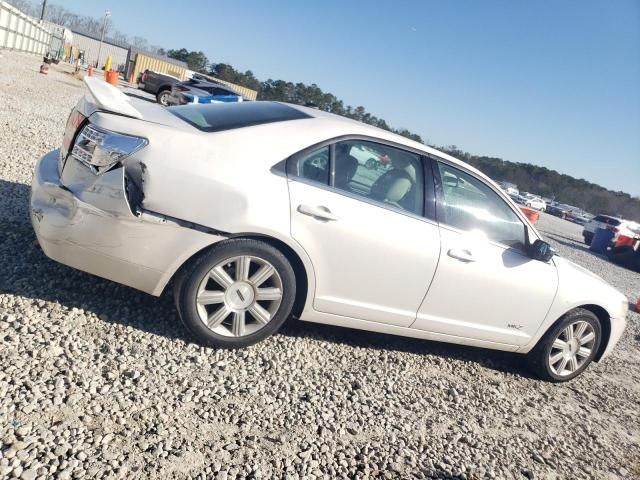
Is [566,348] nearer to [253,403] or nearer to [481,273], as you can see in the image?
[481,273]

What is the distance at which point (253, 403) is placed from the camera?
3041 millimetres

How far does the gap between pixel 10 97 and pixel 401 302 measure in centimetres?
1204

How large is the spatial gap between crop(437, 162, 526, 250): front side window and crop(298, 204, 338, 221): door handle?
93 cm

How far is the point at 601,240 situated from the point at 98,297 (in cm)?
2267

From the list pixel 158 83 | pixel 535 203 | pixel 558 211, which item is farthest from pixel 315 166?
pixel 558 211

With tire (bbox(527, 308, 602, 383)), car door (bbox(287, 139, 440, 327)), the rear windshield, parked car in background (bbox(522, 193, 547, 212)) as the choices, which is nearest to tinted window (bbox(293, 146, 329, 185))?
car door (bbox(287, 139, 440, 327))

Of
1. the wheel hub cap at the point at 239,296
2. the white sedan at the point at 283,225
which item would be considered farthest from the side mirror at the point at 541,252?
the wheel hub cap at the point at 239,296

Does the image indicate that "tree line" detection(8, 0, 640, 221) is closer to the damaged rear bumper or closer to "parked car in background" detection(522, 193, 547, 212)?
"parked car in background" detection(522, 193, 547, 212)

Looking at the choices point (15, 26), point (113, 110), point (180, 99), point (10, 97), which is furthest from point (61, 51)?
point (113, 110)

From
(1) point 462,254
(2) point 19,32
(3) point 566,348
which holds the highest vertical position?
(1) point 462,254

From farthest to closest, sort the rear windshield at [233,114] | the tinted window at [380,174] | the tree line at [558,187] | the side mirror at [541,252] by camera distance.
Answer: the tree line at [558,187]
the side mirror at [541,252]
the tinted window at [380,174]
the rear windshield at [233,114]

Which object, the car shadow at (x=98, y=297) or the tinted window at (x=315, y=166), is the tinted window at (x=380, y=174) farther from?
the car shadow at (x=98, y=297)

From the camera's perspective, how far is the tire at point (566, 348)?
15.1 ft

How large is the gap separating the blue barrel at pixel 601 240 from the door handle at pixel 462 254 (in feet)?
68.6
